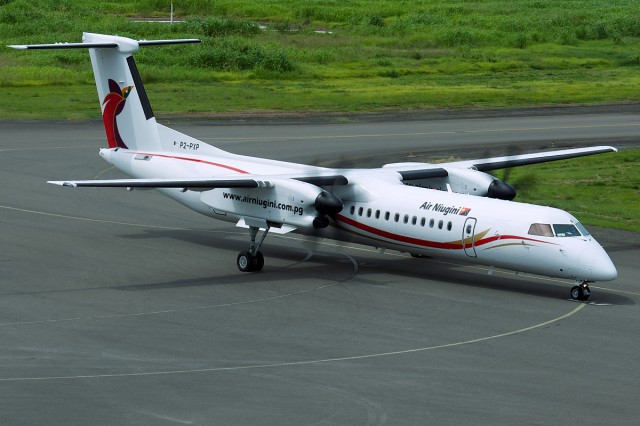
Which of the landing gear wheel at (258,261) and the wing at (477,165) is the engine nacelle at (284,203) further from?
the wing at (477,165)

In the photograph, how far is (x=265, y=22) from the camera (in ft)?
354

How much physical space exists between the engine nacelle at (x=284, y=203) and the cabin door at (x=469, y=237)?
314 cm

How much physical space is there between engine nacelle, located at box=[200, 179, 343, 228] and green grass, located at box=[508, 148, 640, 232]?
710 centimetres

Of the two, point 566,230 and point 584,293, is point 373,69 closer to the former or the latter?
point 566,230

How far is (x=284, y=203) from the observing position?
28.2 metres

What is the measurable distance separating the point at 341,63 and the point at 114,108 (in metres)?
45.0

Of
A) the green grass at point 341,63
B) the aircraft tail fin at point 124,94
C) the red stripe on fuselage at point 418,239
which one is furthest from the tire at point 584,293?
the green grass at point 341,63

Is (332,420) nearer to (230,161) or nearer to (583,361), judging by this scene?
(583,361)

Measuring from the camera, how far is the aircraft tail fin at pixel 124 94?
107 feet

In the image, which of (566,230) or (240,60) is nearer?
(566,230)

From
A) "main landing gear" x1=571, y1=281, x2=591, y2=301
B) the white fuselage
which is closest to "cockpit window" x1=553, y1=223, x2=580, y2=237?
the white fuselage

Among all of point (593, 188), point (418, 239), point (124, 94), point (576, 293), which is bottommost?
point (576, 293)

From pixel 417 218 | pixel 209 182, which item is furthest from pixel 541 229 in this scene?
pixel 209 182

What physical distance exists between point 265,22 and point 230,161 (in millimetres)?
78773
